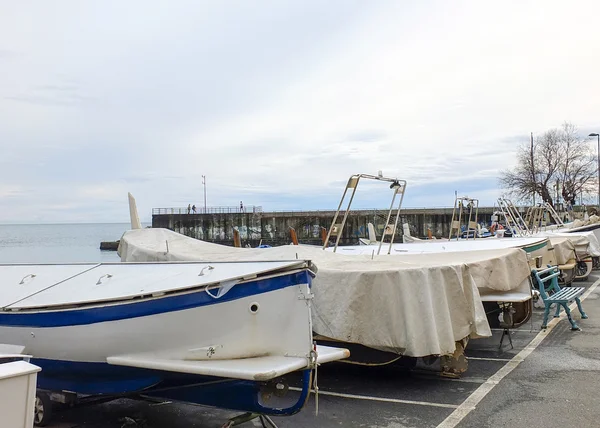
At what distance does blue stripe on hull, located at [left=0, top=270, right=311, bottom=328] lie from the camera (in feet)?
15.5

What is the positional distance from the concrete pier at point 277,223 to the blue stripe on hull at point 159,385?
48.9m

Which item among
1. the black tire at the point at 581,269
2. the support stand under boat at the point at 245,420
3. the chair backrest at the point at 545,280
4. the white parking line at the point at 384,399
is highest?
the chair backrest at the point at 545,280

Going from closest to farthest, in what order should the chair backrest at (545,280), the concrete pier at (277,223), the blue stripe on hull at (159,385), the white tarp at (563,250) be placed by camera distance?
the blue stripe on hull at (159,385) → the chair backrest at (545,280) → the white tarp at (563,250) → the concrete pier at (277,223)

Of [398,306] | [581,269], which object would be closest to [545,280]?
[398,306]

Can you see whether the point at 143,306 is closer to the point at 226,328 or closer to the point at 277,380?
the point at 226,328

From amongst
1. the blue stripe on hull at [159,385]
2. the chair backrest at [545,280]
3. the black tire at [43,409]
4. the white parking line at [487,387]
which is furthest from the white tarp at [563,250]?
the black tire at [43,409]

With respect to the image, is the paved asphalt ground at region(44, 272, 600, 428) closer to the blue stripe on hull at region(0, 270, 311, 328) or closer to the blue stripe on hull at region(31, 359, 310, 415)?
the blue stripe on hull at region(31, 359, 310, 415)

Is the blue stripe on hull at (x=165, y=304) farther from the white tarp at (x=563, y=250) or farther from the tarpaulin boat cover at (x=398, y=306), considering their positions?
the white tarp at (x=563, y=250)

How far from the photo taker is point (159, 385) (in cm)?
518

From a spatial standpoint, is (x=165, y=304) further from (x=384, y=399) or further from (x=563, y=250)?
(x=563, y=250)

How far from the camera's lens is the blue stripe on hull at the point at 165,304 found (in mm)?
4715

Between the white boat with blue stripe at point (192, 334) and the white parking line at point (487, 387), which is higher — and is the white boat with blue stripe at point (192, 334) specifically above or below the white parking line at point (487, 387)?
A: above

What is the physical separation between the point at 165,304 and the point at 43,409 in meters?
2.04

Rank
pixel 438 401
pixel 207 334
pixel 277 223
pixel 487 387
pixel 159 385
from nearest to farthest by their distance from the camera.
Result: pixel 207 334 → pixel 159 385 → pixel 438 401 → pixel 487 387 → pixel 277 223
